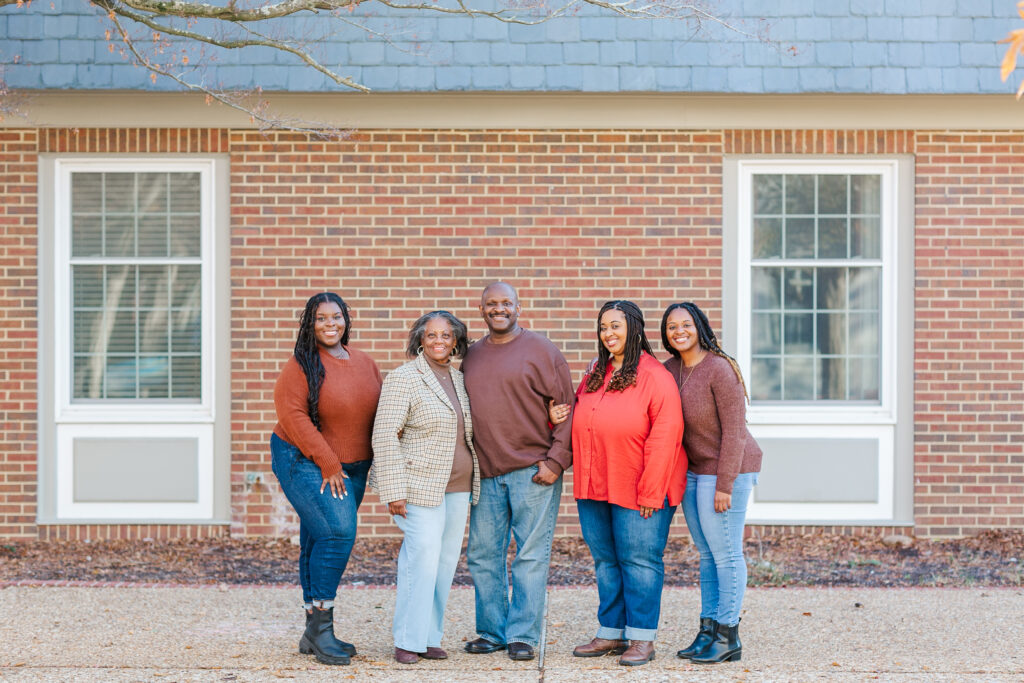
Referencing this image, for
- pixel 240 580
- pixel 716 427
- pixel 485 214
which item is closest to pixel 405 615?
pixel 716 427

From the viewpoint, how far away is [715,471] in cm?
486

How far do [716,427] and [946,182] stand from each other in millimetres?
4083

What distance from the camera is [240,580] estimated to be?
6.87 m

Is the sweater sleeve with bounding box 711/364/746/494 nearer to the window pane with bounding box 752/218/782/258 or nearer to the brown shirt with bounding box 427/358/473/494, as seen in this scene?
the brown shirt with bounding box 427/358/473/494

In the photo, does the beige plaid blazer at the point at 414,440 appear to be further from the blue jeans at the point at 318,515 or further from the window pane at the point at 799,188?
the window pane at the point at 799,188

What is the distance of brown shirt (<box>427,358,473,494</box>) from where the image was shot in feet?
16.2

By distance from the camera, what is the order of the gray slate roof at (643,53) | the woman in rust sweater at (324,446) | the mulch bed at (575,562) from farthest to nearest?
the gray slate roof at (643,53)
the mulch bed at (575,562)
the woman in rust sweater at (324,446)

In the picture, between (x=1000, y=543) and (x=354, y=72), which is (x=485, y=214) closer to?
(x=354, y=72)

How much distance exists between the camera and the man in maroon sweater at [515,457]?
16.2 ft

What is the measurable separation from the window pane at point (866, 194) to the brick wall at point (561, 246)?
0.88ft

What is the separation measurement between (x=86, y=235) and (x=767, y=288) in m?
5.15

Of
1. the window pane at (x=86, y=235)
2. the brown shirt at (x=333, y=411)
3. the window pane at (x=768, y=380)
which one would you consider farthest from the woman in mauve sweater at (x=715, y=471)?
the window pane at (x=86, y=235)

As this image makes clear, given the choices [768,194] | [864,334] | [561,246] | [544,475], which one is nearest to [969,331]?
[864,334]

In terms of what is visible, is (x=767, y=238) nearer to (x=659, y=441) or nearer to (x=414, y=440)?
(x=659, y=441)
